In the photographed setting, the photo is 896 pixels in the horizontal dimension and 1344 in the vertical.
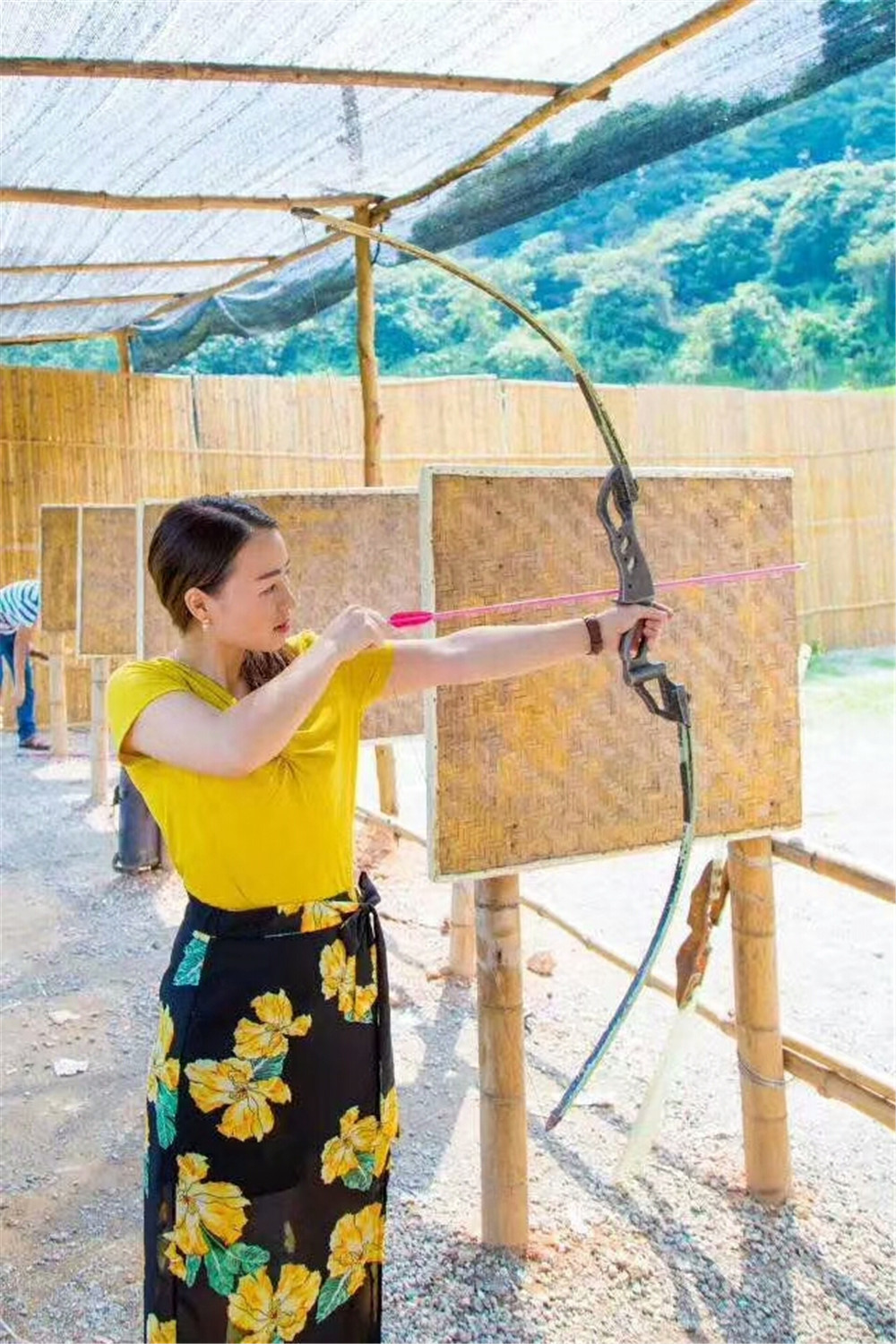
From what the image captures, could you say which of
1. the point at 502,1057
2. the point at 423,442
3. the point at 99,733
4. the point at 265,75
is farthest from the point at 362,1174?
the point at 423,442

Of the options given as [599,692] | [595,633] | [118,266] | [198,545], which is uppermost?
[118,266]

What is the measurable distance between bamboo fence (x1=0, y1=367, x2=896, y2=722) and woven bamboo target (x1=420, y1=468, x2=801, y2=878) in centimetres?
462

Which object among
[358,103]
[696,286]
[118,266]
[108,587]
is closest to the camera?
[358,103]

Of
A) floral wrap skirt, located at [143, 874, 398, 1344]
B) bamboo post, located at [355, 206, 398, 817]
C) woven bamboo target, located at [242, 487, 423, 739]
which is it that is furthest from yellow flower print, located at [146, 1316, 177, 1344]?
bamboo post, located at [355, 206, 398, 817]

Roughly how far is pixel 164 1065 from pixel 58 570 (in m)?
5.22

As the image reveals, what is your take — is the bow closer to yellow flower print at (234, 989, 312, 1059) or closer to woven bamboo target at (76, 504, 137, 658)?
yellow flower print at (234, 989, 312, 1059)

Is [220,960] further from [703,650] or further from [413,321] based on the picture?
[413,321]

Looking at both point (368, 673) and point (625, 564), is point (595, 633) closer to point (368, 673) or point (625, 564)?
point (625, 564)

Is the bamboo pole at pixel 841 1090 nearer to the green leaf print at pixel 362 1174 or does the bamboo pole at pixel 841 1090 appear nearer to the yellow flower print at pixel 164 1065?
the green leaf print at pixel 362 1174

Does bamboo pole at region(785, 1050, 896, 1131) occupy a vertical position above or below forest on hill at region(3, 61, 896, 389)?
below

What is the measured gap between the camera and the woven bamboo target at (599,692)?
6.43ft

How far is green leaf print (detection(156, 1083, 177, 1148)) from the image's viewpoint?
1.47 meters

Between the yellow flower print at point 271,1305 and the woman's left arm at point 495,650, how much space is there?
77cm

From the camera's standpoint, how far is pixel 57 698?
689cm
